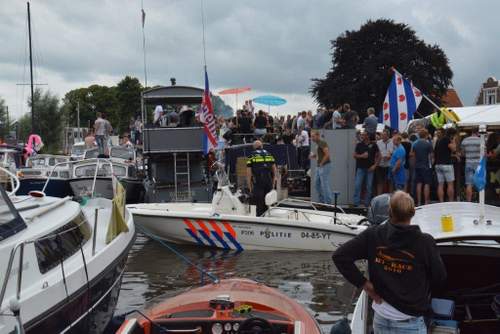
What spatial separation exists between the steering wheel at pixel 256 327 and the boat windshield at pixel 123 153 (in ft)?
56.3

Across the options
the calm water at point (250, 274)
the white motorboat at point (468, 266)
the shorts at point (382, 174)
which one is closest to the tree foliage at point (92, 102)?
the shorts at point (382, 174)

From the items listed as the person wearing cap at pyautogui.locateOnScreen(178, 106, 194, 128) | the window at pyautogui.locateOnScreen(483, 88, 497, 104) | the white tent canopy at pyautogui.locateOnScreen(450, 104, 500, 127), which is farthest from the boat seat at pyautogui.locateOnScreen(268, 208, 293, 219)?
→ the window at pyautogui.locateOnScreen(483, 88, 497, 104)

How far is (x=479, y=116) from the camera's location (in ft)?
56.2

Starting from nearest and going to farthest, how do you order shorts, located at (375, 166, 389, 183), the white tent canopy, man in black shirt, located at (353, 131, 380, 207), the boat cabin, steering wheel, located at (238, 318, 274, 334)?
steering wheel, located at (238, 318, 274, 334)
man in black shirt, located at (353, 131, 380, 207)
shorts, located at (375, 166, 389, 183)
the white tent canopy
the boat cabin

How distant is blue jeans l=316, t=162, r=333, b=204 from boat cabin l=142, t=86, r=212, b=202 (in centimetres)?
332

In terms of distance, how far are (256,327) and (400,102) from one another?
1383 cm

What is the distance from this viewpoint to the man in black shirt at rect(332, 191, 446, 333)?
421 centimetres

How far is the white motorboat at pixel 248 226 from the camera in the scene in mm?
→ 12281

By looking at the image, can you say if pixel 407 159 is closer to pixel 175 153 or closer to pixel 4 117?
pixel 175 153

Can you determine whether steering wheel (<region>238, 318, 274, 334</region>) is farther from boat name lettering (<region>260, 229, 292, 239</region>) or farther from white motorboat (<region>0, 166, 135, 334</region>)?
boat name lettering (<region>260, 229, 292, 239</region>)

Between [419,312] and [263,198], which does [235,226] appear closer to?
[263,198]

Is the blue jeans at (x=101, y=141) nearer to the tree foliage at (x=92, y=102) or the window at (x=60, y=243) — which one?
the window at (x=60, y=243)

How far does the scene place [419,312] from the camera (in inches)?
168

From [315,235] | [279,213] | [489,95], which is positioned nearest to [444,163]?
[315,235]
